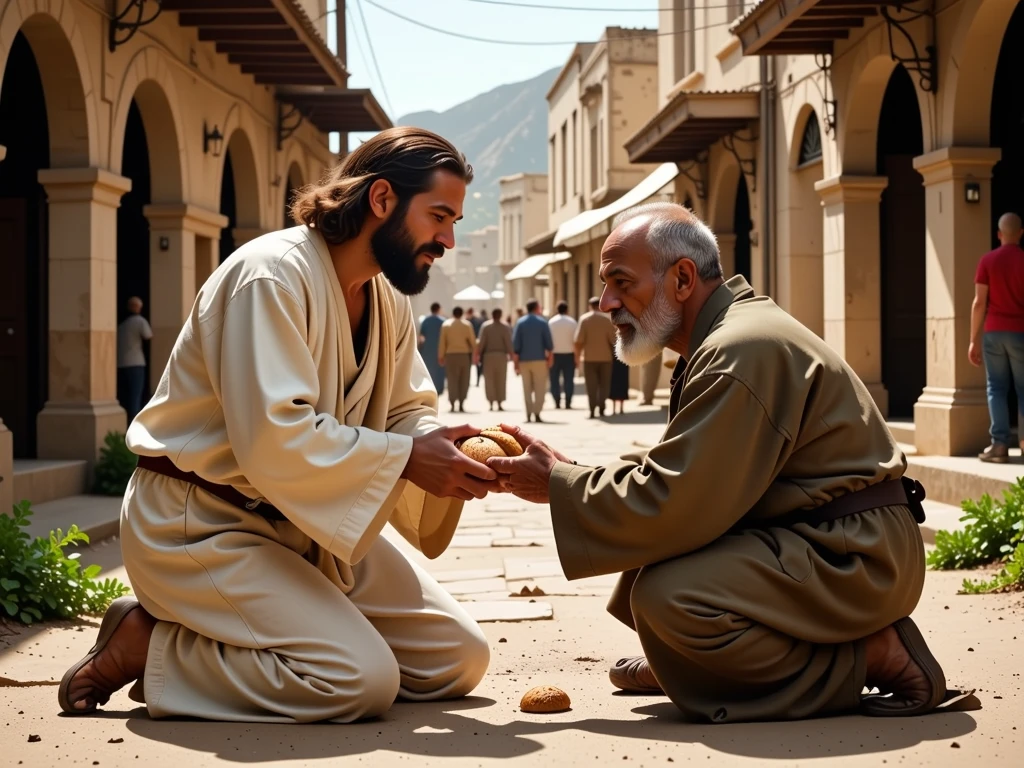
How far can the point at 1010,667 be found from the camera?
460cm

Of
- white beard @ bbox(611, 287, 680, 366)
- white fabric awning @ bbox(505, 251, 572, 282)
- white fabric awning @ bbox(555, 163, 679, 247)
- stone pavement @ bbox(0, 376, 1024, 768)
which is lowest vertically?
stone pavement @ bbox(0, 376, 1024, 768)

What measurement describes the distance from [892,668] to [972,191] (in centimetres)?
777

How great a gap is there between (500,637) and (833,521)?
2276 millimetres

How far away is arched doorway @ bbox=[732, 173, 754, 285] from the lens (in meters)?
20.6

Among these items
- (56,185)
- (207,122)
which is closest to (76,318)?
(56,185)

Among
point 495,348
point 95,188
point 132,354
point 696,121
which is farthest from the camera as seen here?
point 495,348

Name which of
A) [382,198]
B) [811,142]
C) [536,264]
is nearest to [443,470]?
[382,198]

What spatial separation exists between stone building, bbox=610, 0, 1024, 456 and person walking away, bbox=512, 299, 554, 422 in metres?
3.04

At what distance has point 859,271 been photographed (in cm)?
1374

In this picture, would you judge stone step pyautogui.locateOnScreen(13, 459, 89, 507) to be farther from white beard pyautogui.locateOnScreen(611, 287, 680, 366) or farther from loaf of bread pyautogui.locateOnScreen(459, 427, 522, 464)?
white beard pyautogui.locateOnScreen(611, 287, 680, 366)

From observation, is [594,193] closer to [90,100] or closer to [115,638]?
[90,100]

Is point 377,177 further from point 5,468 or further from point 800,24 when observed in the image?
point 800,24

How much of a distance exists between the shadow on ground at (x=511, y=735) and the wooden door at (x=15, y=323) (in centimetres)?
779

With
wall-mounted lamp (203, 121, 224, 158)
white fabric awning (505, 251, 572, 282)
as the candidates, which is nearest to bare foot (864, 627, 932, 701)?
wall-mounted lamp (203, 121, 224, 158)
